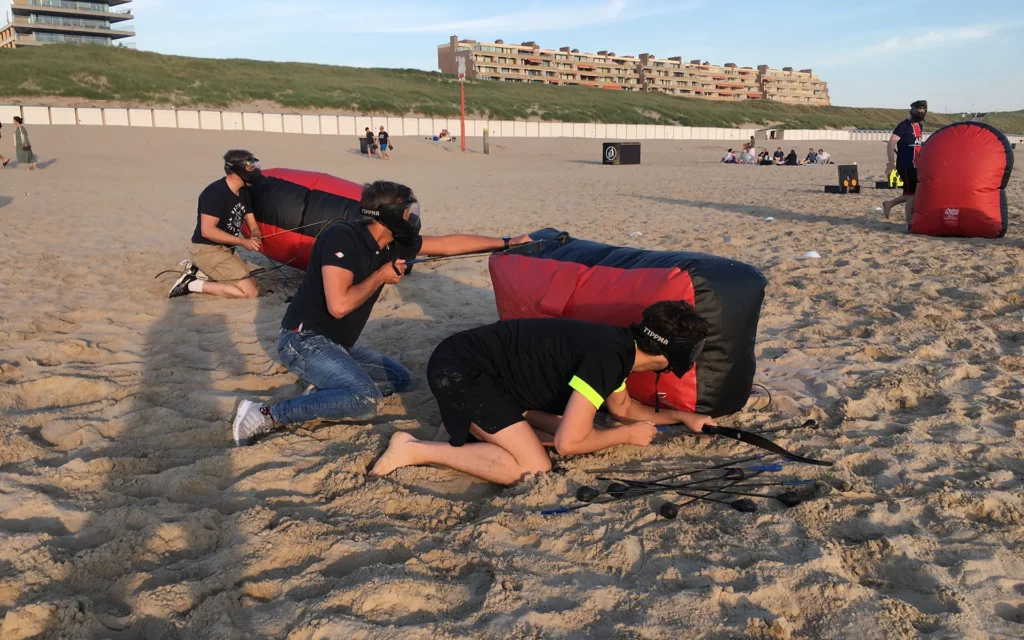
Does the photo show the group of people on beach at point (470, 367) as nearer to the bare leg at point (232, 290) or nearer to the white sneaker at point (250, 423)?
the white sneaker at point (250, 423)

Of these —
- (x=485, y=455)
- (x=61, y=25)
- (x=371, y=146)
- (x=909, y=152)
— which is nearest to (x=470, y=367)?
(x=485, y=455)

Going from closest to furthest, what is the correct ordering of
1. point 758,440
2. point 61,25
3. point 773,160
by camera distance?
point 758,440 → point 773,160 → point 61,25

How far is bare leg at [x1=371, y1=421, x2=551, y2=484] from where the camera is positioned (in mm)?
3359

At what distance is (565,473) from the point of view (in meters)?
3.43

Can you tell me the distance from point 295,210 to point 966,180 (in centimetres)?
748

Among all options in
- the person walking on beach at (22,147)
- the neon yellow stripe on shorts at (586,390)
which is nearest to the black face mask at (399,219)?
the neon yellow stripe on shorts at (586,390)

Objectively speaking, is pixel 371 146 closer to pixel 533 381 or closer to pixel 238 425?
pixel 238 425

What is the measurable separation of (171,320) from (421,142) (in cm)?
2664

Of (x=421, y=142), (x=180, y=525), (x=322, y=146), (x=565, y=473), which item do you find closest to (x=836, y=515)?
(x=565, y=473)

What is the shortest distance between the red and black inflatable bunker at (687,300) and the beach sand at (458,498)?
285 millimetres

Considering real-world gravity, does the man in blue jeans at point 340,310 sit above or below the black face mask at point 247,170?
below

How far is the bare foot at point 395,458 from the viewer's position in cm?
341

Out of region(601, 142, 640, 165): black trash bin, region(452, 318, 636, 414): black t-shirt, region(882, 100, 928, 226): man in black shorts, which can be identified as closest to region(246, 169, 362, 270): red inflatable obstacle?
region(452, 318, 636, 414): black t-shirt

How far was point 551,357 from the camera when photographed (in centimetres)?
337
